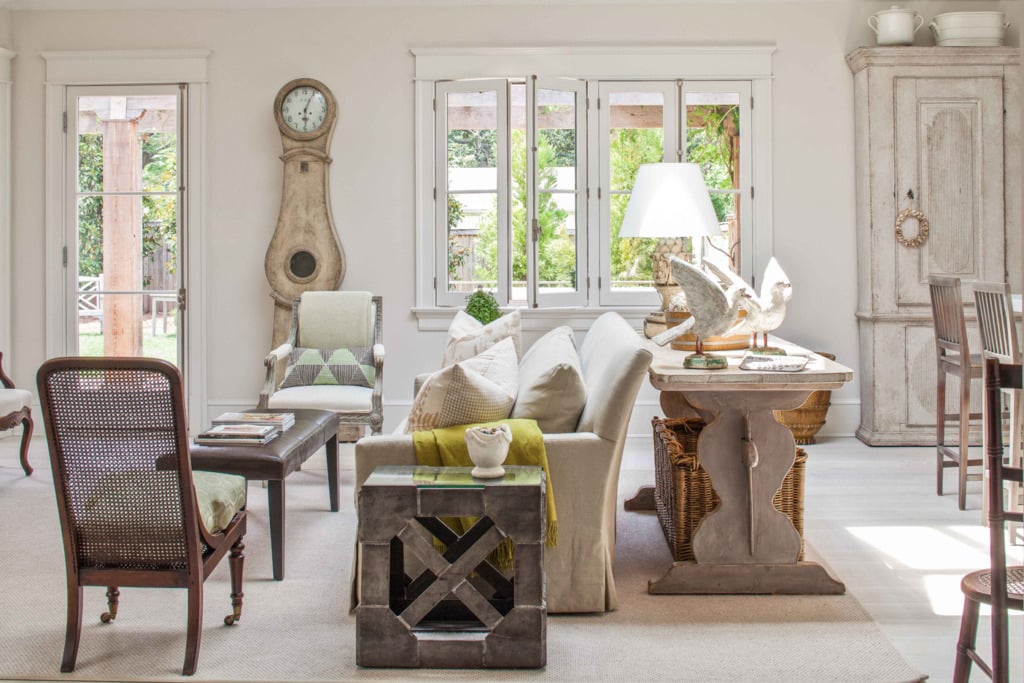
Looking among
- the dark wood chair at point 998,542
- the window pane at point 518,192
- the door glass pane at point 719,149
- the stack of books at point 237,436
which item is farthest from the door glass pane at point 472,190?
the dark wood chair at point 998,542

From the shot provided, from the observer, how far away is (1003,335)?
3594mm

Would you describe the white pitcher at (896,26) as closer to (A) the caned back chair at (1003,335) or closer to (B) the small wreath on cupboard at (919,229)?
(B) the small wreath on cupboard at (919,229)

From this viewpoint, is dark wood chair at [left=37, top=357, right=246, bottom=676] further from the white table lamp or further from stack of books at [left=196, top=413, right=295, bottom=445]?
the white table lamp

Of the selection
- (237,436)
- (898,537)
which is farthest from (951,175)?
(237,436)

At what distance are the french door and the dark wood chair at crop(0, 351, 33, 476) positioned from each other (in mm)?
970

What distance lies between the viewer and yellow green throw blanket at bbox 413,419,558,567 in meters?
2.82

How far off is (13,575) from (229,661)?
3.91ft

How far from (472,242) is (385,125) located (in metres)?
0.85

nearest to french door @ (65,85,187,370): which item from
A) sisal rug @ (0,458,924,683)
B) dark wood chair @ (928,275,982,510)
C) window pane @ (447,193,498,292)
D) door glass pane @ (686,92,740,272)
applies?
window pane @ (447,193,498,292)

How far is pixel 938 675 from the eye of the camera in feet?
8.20

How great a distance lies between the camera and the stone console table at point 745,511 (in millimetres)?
3107

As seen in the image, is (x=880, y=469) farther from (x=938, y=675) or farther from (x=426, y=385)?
(x=426, y=385)

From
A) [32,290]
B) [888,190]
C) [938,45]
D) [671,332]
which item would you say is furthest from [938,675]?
[32,290]

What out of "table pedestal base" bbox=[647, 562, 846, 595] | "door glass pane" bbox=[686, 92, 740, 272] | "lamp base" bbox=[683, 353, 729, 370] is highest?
"door glass pane" bbox=[686, 92, 740, 272]
